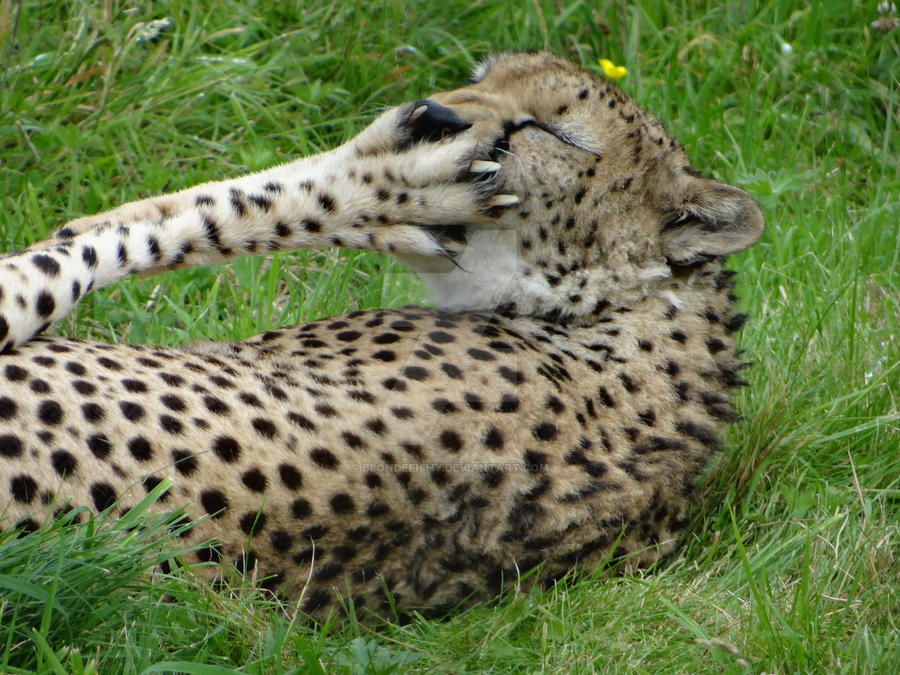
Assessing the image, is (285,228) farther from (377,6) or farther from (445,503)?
(377,6)

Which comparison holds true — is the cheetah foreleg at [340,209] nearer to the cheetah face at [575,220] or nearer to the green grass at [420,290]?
the cheetah face at [575,220]

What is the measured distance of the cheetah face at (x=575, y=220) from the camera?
3.07 metres

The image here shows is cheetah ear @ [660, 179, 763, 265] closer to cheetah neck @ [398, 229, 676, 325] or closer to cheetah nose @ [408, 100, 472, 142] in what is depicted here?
cheetah neck @ [398, 229, 676, 325]

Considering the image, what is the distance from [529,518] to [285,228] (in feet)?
3.16

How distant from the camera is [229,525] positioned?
2.36 m

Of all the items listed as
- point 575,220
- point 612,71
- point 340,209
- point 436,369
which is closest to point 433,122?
point 340,209

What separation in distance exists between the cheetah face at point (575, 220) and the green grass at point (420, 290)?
1.65 feet

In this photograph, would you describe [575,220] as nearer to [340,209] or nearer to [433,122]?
[433,122]

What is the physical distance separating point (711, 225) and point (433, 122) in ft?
2.46

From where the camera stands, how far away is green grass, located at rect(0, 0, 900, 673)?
7.32 feet

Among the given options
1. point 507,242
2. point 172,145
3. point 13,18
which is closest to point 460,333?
→ point 507,242

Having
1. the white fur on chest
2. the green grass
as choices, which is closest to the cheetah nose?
the white fur on chest

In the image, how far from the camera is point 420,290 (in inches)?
135

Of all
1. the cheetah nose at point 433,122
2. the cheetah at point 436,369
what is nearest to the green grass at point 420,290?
the cheetah at point 436,369
